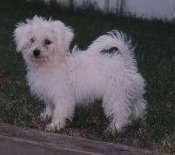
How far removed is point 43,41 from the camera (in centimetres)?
704

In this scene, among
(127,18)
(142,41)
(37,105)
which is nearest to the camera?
(37,105)

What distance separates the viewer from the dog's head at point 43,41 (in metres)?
7.01

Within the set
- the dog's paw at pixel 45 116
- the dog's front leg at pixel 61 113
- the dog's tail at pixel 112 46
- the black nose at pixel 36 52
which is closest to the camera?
the black nose at pixel 36 52

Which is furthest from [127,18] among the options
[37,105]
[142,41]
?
[37,105]

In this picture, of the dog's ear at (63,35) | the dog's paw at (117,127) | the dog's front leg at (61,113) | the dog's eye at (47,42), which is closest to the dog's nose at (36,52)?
the dog's eye at (47,42)

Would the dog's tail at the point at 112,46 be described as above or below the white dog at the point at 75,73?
above

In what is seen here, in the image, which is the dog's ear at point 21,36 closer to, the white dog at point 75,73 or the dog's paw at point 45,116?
the white dog at point 75,73

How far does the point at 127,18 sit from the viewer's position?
14758mm

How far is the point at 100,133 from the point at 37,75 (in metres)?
0.89

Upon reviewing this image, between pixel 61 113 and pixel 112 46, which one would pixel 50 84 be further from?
pixel 112 46

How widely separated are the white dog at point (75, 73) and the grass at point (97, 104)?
228mm

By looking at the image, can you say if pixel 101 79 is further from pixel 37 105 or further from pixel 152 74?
pixel 152 74

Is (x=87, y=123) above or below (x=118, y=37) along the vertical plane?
below

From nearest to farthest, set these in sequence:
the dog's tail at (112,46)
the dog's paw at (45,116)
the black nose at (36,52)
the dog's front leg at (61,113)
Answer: the black nose at (36,52) → the dog's front leg at (61,113) → the dog's tail at (112,46) → the dog's paw at (45,116)
